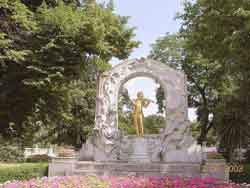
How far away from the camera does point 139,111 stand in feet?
55.0

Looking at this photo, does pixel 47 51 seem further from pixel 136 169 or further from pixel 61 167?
pixel 136 169

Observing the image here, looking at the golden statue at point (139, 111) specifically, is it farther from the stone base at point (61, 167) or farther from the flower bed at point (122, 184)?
the flower bed at point (122, 184)

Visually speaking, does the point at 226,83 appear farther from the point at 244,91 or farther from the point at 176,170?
the point at 176,170

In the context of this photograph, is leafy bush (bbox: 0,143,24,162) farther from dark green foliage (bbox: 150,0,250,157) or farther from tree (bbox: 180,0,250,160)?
tree (bbox: 180,0,250,160)

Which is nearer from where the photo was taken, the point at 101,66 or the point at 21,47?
the point at 21,47

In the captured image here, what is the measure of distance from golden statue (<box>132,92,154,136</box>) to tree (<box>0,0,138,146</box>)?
2.33 meters

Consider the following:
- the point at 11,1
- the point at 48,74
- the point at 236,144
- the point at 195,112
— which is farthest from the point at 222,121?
the point at 11,1

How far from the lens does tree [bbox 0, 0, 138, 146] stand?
1354 cm

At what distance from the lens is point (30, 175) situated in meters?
14.5

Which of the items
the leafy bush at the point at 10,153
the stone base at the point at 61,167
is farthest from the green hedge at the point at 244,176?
the leafy bush at the point at 10,153

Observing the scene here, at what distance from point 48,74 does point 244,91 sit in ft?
26.7

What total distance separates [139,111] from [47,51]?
212 inches

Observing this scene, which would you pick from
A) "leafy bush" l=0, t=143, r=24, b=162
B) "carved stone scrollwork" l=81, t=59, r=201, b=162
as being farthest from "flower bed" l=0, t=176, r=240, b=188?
"leafy bush" l=0, t=143, r=24, b=162

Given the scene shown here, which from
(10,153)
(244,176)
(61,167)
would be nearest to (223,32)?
(244,176)
